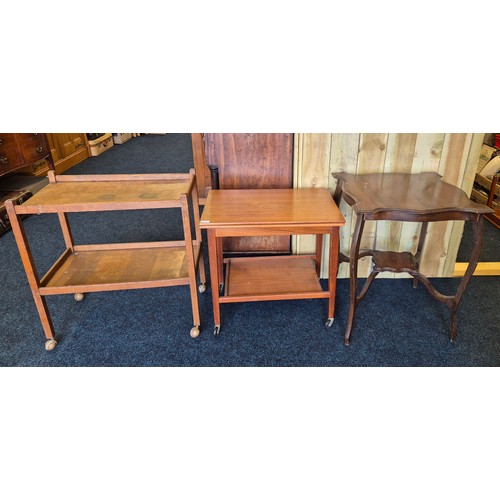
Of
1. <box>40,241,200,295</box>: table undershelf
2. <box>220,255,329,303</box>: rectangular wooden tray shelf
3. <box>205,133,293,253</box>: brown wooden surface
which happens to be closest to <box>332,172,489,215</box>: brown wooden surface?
<box>205,133,293,253</box>: brown wooden surface

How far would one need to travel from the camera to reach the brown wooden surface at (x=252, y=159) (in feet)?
6.45

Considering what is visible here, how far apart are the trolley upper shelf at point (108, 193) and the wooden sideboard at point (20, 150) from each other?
1592 millimetres

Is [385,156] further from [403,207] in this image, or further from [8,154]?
[8,154]

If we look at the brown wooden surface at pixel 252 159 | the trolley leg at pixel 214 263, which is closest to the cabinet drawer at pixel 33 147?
the brown wooden surface at pixel 252 159

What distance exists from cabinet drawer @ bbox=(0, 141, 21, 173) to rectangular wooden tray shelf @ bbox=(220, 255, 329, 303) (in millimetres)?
2065

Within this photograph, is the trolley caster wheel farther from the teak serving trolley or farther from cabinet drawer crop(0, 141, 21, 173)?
cabinet drawer crop(0, 141, 21, 173)

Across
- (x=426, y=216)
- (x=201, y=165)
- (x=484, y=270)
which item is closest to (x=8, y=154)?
(x=201, y=165)

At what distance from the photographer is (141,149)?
5.47 metres

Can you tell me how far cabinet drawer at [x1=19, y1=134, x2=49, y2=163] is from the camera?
3207 mm

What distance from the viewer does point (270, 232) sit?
1.59 m

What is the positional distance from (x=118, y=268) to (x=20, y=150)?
6.52 ft

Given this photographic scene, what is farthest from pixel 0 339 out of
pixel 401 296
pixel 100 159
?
pixel 100 159

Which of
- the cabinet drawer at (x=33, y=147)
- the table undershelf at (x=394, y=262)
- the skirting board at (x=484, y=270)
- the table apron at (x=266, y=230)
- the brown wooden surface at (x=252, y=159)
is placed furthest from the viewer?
the cabinet drawer at (x=33, y=147)

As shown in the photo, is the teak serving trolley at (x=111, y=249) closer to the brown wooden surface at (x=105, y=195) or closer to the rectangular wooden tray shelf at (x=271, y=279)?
the brown wooden surface at (x=105, y=195)
